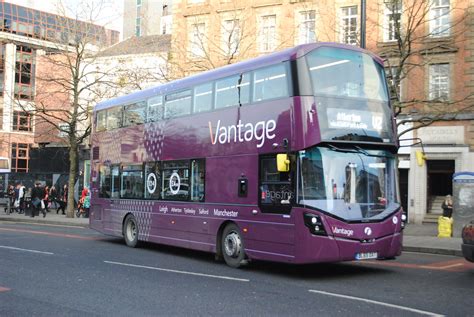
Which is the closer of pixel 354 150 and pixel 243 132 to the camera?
pixel 354 150

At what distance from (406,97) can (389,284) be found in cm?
2001

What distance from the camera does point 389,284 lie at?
9.33 meters

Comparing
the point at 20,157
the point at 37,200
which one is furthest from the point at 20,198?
the point at 20,157

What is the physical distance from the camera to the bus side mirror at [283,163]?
9.76 meters

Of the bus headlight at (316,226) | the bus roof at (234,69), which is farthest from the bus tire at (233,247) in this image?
the bus roof at (234,69)

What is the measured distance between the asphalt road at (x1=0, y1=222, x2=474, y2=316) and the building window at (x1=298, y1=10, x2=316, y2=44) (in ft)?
62.5

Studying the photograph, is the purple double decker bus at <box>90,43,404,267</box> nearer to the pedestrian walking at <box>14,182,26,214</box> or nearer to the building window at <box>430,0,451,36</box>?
the building window at <box>430,0,451,36</box>

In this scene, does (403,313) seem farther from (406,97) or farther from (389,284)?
(406,97)

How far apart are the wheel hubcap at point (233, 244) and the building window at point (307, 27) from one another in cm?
2093

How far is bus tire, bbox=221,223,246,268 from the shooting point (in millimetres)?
11109

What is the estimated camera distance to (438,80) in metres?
27.3

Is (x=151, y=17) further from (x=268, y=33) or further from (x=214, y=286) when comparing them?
(x=214, y=286)

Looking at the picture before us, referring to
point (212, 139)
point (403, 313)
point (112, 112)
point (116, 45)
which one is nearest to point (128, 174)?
point (112, 112)

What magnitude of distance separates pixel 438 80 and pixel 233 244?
1976cm
